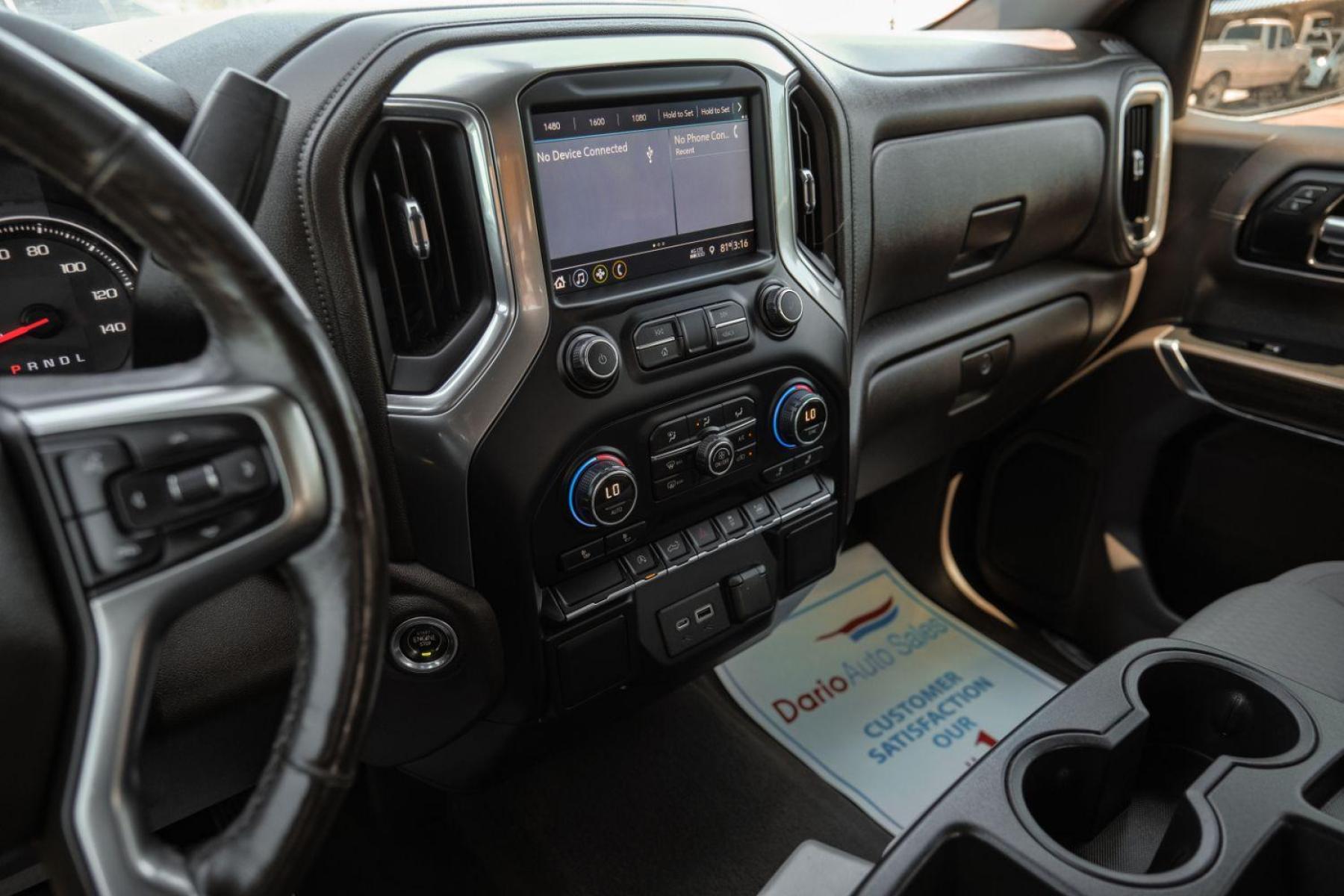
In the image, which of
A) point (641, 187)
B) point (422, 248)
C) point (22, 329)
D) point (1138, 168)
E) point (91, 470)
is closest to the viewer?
point (91, 470)

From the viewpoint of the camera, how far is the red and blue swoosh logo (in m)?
1.96

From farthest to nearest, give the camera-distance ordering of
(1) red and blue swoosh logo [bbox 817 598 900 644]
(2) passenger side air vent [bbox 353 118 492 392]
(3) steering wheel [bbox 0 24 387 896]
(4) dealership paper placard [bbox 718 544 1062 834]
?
(1) red and blue swoosh logo [bbox 817 598 900 644], (4) dealership paper placard [bbox 718 544 1062 834], (2) passenger side air vent [bbox 353 118 492 392], (3) steering wheel [bbox 0 24 387 896]

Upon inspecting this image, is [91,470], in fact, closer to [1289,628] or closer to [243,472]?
[243,472]

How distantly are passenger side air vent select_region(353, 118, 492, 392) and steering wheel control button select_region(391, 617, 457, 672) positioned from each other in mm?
251

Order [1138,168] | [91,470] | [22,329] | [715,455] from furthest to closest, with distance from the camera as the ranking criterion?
1. [1138,168]
2. [715,455]
3. [22,329]
4. [91,470]

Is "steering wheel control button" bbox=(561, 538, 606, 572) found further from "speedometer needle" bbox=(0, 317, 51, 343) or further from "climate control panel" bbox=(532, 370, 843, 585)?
"speedometer needle" bbox=(0, 317, 51, 343)

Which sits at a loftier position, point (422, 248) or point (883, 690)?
point (422, 248)

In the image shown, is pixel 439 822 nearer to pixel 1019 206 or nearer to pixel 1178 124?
pixel 1019 206

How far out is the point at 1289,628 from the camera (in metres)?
1.06

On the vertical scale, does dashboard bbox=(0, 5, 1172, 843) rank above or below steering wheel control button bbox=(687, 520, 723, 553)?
above

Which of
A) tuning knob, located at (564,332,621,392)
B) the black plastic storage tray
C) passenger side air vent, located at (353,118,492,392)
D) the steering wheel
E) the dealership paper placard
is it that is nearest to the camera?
the steering wheel

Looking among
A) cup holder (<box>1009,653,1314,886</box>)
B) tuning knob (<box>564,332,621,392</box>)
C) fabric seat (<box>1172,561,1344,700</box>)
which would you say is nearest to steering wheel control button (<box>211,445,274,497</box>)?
tuning knob (<box>564,332,621,392</box>)

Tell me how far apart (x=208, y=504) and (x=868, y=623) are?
1.63 metres

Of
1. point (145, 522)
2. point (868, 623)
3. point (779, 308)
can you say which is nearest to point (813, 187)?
point (779, 308)
